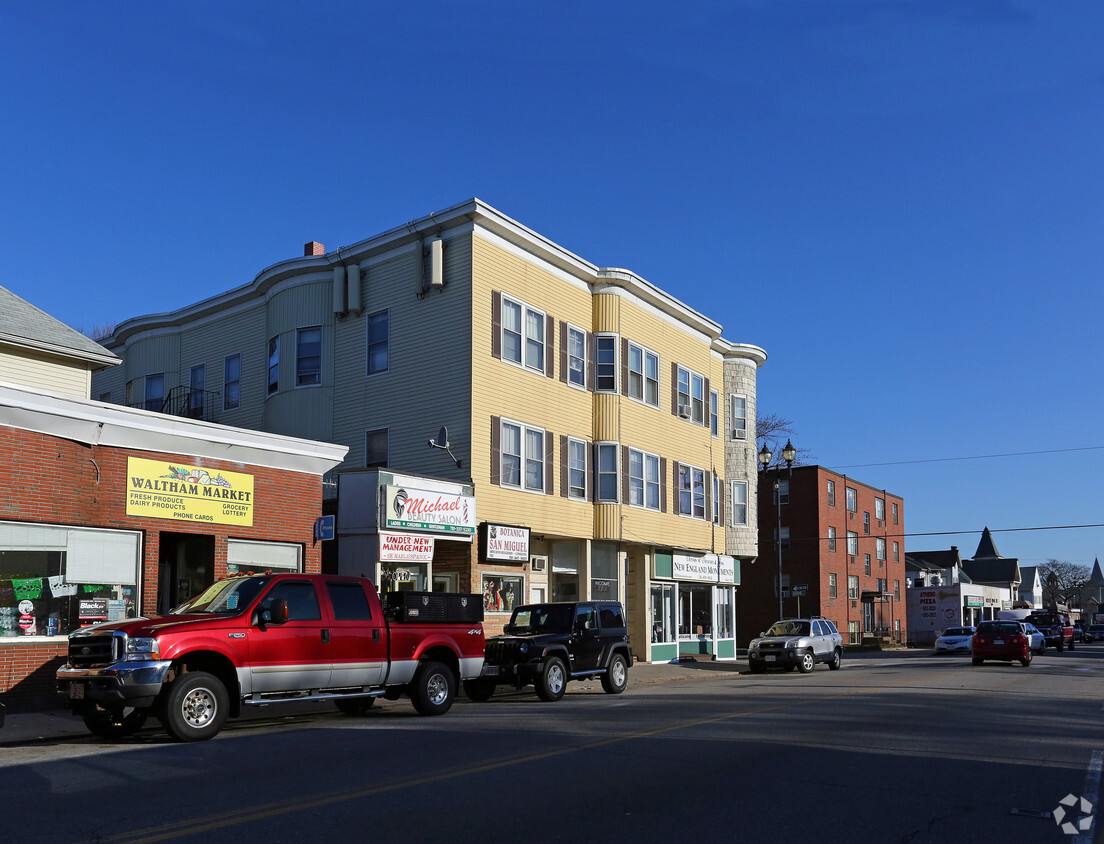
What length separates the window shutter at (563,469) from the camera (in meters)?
28.8

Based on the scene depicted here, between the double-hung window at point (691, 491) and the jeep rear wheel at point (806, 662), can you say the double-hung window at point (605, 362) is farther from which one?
the jeep rear wheel at point (806, 662)

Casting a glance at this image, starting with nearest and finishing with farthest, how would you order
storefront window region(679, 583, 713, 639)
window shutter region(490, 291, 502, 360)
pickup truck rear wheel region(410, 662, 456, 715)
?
1. pickup truck rear wheel region(410, 662, 456, 715)
2. window shutter region(490, 291, 502, 360)
3. storefront window region(679, 583, 713, 639)

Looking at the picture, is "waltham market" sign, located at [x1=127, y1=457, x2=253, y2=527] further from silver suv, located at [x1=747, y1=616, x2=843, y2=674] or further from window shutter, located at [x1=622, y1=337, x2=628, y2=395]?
silver suv, located at [x1=747, y1=616, x2=843, y2=674]

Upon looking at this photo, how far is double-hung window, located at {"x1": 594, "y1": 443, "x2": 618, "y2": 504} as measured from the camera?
30.2 metres

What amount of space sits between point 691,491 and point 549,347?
29.7ft

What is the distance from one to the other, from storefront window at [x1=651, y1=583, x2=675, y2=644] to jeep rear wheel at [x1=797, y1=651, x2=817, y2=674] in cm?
512

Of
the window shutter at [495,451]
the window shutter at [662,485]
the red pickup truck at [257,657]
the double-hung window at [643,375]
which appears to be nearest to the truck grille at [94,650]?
the red pickup truck at [257,657]

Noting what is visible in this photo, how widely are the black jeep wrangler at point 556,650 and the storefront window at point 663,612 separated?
12235 millimetres

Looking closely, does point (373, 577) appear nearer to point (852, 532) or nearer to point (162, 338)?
point (162, 338)

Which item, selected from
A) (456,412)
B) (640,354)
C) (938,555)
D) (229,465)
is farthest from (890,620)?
(229,465)

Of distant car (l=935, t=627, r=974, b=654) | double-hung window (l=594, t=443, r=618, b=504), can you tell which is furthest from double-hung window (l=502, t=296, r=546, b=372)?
distant car (l=935, t=627, r=974, b=654)

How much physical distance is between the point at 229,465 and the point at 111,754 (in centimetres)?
891

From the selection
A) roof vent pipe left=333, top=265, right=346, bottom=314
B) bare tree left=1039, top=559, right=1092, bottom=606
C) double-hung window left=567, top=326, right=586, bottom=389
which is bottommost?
bare tree left=1039, top=559, right=1092, bottom=606

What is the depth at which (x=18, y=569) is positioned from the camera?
55.3 feet
